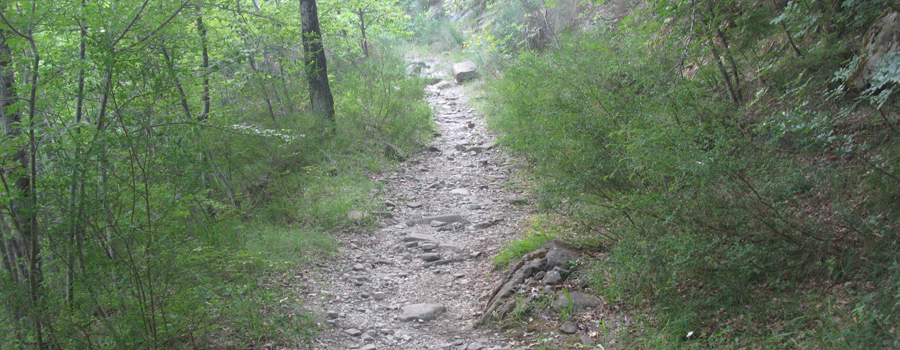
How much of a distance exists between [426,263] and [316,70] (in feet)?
14.7

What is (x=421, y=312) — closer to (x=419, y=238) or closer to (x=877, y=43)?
(x=419, y=238)

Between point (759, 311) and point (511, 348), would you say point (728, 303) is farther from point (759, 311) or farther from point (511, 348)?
point (511, 348)

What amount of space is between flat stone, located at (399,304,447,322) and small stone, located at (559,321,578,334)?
117 cm

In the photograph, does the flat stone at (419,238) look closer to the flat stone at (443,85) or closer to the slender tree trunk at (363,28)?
the slender tree trunk at (363,28)

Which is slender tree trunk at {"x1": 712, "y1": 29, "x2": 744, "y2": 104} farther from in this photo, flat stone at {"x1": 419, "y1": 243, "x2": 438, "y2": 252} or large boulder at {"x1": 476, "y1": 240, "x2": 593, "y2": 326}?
flat stone at {"x1": 419, "y1": 243, "x2": 438, "y2": 252}

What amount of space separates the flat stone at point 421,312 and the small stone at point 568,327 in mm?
1169

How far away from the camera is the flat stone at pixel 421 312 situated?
14.5 ft

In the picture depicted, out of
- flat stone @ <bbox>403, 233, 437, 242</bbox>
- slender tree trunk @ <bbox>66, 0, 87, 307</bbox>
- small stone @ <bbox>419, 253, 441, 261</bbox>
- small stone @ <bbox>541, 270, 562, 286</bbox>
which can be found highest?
slender tree trunk @ <bbox>66, 0, 87, 307</bbox>

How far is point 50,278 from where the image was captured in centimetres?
308

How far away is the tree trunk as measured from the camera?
8.63 m

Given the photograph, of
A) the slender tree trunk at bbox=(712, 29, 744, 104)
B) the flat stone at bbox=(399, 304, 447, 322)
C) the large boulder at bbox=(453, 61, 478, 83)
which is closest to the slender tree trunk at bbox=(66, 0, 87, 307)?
the flat stone at bbox=(399, 304, 447, 322)

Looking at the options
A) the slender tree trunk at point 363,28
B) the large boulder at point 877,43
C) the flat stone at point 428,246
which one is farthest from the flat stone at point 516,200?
the slender tree trunk at point 363,28

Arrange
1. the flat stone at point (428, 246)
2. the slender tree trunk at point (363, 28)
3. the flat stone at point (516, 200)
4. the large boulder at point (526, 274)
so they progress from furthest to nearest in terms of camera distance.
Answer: the slender tree trunk at point (363, 28) < the flat stone at point (516, 200) < the flat stone at point (428, 246) < the large boulder at point (526, 274)

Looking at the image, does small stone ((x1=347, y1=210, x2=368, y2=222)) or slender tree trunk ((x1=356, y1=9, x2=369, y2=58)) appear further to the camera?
slender tree trunk ((x1=356, y1=9, x2=369, y2=58))
